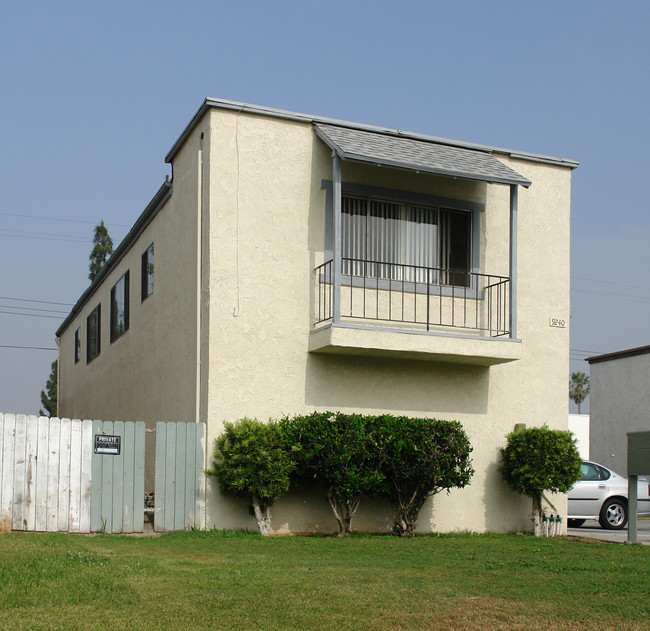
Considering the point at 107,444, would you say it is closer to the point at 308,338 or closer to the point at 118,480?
the point at 118,480

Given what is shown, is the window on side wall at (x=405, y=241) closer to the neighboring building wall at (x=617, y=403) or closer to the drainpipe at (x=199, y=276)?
the drainpipe at (x=199, y=276)

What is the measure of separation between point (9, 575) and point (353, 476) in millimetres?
5926

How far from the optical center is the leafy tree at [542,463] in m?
14.5

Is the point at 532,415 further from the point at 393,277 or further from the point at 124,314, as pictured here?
the point at 124,314

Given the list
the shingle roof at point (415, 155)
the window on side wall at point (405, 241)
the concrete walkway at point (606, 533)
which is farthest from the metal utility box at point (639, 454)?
the shingle roof at point (415, 155)

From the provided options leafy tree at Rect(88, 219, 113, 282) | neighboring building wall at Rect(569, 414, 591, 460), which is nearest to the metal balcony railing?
neighboring building wall at Rect(569, 414, 591, 460)

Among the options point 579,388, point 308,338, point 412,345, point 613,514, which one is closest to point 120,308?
point 308,338

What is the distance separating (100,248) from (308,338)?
40.2 metres

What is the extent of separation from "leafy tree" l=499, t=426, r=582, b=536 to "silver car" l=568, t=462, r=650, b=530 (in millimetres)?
3427

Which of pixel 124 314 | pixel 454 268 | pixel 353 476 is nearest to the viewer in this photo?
pixel 353 476

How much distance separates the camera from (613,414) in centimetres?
3200

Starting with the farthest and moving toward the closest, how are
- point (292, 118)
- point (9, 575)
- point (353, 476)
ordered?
point (292, 118) → point (353, 476) → point (9, 575)

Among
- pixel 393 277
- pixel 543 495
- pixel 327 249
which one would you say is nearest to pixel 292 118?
pixel 327 249

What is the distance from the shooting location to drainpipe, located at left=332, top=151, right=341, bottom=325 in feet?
43.9
